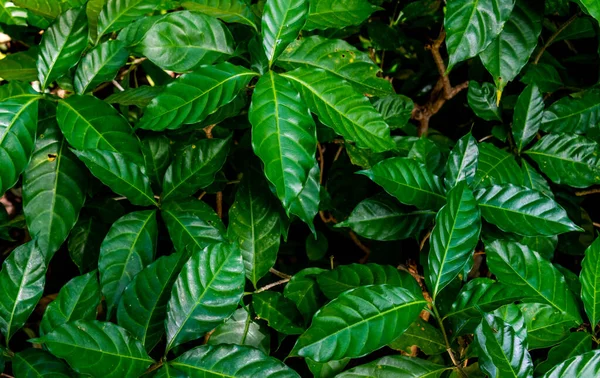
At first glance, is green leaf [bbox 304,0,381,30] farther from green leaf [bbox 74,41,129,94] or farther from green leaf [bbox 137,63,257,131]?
green leaf [bbox 74,41,129,94]

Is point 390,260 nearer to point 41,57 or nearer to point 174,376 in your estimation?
point 174,376

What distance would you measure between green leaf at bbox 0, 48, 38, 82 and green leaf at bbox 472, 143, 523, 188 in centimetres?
118

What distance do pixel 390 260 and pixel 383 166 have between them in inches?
23.3

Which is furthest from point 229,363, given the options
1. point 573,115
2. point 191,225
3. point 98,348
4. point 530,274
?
point 573,115

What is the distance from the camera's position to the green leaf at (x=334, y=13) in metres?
1.51

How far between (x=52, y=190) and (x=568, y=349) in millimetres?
1209

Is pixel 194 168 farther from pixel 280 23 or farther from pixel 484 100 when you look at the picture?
pixel 484 100

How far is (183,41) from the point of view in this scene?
1.38m

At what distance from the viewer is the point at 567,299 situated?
4.40 ft

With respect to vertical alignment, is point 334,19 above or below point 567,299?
above

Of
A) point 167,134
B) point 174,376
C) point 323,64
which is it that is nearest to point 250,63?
point 323,64

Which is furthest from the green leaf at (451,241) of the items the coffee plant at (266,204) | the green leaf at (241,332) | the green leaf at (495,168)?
the green leaf at (241,332)

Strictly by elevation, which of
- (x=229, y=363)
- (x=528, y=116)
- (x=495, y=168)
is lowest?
(x=229, y=363)

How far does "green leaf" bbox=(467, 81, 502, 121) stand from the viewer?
173cm
